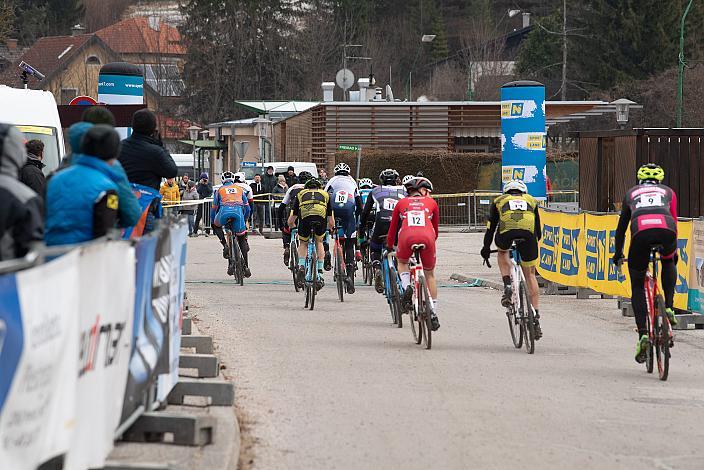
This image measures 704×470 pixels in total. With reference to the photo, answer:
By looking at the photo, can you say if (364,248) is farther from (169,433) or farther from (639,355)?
(169,433)

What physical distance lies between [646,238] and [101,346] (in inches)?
271

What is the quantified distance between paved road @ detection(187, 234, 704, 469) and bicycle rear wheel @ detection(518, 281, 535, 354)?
0.20 meters

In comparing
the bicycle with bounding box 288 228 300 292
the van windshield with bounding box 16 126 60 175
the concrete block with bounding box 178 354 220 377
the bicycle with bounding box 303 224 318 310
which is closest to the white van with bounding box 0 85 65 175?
the van windshield with bounding box 16 126 60 175

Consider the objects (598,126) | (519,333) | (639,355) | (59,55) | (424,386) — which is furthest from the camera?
(59,55)

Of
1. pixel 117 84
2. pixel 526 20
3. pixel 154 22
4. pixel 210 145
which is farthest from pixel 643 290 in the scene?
pixel 154 22

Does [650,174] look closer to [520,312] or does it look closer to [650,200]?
[650,200]

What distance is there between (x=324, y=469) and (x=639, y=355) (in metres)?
5.06

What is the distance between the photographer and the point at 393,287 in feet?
52.1

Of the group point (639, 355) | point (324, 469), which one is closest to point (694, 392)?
point (639, 355)

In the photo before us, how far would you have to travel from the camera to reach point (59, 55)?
286 ft

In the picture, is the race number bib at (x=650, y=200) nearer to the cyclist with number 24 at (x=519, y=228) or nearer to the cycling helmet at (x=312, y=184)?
the cyclist with number 24 at (x=519, y=228)

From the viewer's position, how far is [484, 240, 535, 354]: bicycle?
13.7m

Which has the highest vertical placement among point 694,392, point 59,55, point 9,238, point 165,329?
point 59,55

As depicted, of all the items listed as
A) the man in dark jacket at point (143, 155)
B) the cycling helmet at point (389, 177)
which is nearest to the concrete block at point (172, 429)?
the man in dark jacket at point (143, 155)
